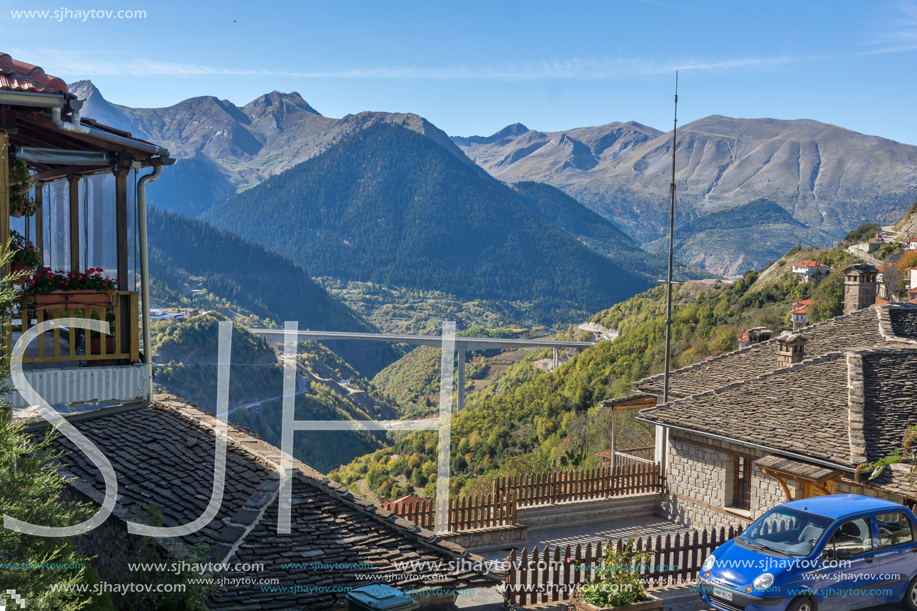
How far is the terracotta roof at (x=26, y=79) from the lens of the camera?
5.07 metres

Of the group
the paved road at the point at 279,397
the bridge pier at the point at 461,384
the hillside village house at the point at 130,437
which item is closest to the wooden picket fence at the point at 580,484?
the hillside village house at the point at 130,437

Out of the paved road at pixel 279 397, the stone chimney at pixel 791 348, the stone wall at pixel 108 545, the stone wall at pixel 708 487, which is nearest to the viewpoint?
the stone wall at pixel 108 545

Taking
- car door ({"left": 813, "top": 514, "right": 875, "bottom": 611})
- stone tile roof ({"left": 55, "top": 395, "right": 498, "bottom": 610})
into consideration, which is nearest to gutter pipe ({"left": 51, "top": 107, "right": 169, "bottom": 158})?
stone tile roof ({"left": 55, "top": 395, "right": 498, "bottom": 610})

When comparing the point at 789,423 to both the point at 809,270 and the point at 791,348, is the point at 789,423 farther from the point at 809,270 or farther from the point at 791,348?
the point at 809,270

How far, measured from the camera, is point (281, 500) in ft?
22.1

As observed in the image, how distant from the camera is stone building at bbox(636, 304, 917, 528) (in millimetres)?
10766

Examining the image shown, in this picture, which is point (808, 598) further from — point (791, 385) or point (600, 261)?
point (600, 261)

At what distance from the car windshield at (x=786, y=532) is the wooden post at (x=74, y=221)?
7771 mm

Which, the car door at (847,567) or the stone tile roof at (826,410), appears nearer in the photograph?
the car door at (847,567)

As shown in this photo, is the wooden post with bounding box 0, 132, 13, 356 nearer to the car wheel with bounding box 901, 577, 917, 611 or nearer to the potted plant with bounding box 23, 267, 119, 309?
the potted plant with bounding box 23, 267, 119, 309

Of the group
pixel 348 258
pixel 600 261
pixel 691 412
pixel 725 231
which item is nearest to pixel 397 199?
pixel 348 258

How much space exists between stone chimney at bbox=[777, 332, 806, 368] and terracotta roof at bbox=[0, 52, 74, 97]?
14.7m

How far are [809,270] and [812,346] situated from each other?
2132 centimetres

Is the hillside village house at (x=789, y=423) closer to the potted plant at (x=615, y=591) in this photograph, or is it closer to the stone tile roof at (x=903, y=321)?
the stone tile roof at (x=903, y=321)
